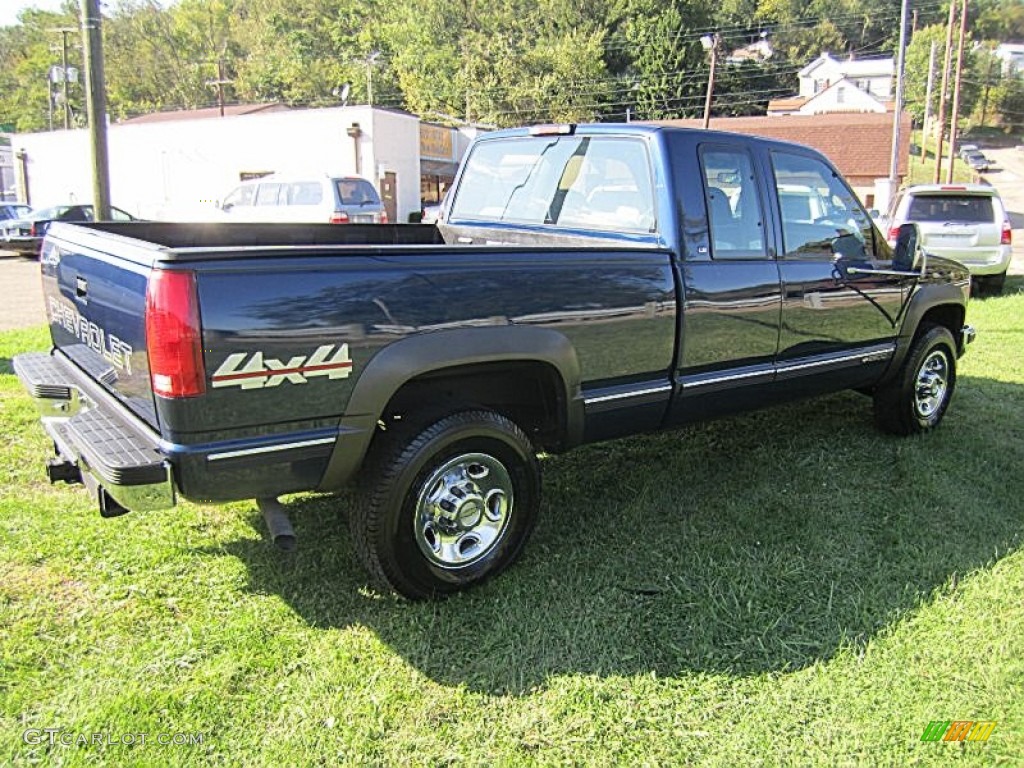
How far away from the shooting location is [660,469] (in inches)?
188

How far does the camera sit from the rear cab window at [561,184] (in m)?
3.99

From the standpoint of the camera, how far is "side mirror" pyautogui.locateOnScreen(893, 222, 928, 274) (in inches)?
186

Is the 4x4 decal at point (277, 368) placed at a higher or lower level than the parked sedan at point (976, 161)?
lower

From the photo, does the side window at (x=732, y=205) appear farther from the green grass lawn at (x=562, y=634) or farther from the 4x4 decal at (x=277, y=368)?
the 4x4 decal at (x=277, y=368)

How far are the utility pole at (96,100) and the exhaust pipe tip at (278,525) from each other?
5.45 metres

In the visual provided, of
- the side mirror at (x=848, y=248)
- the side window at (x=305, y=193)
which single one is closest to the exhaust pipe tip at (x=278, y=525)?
the side mirror at (x=848, y=248)

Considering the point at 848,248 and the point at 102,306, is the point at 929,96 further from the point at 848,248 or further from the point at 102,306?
the point at 102,306

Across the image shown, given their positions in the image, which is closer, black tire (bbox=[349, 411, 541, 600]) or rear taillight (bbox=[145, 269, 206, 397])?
rear taillight (bbox=[145, 269, 206, 397])

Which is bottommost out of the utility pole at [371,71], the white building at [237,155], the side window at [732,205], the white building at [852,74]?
the side window at [732,205]

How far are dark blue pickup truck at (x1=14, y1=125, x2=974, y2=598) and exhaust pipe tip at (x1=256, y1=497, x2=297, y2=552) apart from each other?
1 cm

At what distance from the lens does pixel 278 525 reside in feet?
9.34

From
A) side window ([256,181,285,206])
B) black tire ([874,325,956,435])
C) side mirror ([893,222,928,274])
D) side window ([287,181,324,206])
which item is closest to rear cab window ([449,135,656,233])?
side mirror ([893,222,928,274])

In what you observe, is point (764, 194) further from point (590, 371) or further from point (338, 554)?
point (338, 554)

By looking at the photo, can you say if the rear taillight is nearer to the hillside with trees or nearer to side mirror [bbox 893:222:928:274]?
side mirror [bbox 893:222:928:274]
